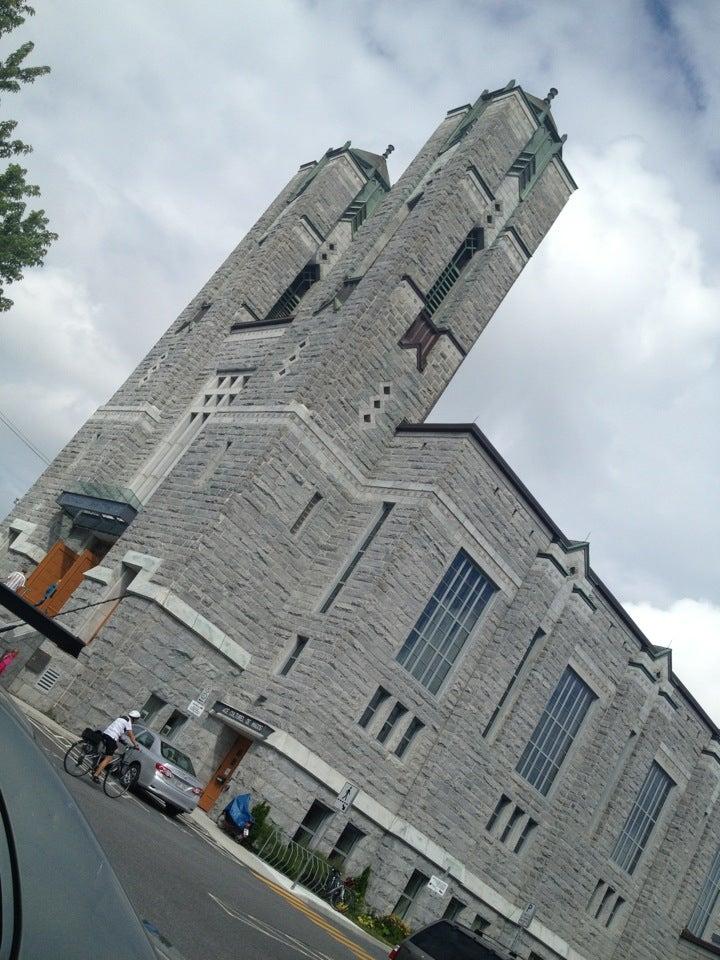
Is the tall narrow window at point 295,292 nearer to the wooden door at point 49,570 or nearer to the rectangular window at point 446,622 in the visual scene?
the wooden door at point 49,570

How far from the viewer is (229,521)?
23.0 metres

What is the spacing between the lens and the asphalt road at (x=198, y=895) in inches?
334

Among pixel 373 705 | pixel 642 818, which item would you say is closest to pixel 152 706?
pixel 373 705

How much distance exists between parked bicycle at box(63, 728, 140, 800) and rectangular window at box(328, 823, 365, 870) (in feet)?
24.9

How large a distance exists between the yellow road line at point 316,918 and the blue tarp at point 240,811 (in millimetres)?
2241

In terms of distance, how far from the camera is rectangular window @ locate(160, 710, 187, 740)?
71.6 ft

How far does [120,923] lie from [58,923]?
1.01 ft

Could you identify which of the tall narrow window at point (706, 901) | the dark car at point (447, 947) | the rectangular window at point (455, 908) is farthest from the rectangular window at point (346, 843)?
the tall narrow window at point (706, 901)

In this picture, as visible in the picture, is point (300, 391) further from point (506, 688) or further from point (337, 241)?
point (337, 241)

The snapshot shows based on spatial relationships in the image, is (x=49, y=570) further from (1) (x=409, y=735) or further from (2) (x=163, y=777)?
(2) (x=163, y=777)

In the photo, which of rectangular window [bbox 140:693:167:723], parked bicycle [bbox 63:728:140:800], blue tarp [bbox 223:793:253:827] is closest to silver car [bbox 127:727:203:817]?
parked bicycle [bbox 63:728:140:800]

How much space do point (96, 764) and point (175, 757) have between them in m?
3.55

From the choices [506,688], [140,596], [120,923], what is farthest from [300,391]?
[120,923]

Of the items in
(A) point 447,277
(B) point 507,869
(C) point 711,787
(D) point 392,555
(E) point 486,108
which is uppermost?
(E) point 486,108
